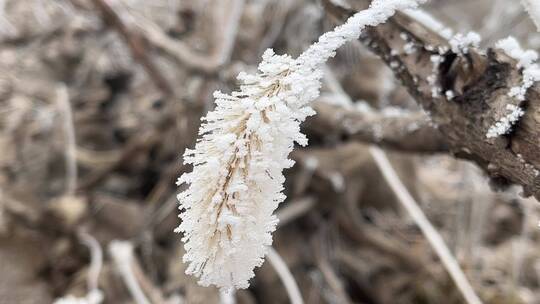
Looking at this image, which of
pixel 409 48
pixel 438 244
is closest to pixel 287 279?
pixel 438 244

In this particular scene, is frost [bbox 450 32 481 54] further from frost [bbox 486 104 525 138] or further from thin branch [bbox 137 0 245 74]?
thin branch [bbox 137 0 245 74]

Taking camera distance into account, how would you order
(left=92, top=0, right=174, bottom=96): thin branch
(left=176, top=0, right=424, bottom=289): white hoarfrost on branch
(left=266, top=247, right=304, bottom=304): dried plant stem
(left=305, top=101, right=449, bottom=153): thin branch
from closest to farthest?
1. (left=176, top=0, right=424, bottom=289): white hoarfrost on branch
2. (left=305, top=101, right=449, bottom=153): thin branch
3. (left=266, top=247, right=304, bottom=304): dried plant stem
4. (left=92, top=0, right=174, bottom=96): thin branch

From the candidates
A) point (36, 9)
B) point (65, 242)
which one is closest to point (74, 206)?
point (65, 242)

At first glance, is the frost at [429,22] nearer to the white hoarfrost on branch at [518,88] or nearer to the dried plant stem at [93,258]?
the white hoarfrost on branch at [518,88]

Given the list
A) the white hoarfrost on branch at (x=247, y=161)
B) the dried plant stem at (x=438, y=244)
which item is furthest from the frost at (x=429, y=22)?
the dried plant stem at (x=438, y=244)

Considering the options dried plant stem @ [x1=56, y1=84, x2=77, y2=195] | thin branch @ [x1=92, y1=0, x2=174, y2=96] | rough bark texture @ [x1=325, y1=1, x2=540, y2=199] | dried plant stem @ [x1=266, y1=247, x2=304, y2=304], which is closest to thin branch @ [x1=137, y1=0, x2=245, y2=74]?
thin branch @ [x1=92, y1=0, x2=174, y2=96]

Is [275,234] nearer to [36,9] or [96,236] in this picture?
[96,236]
